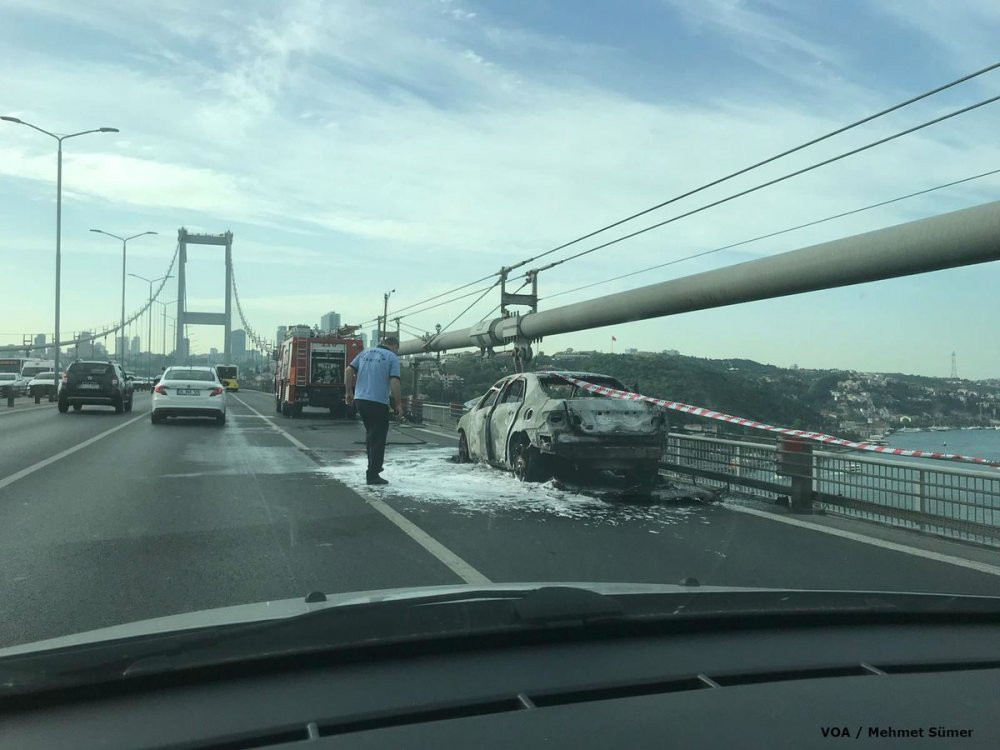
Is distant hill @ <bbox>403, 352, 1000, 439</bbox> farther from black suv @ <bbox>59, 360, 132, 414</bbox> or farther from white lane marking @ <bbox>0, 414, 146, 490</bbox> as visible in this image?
black suv @ <bbox>59, 360, 132, 414</bbox>

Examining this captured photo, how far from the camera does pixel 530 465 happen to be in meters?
10.9

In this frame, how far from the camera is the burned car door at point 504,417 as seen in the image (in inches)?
455

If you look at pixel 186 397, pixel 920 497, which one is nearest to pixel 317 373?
pixel 186 397

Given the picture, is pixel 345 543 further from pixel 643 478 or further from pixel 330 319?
pixel 330 319

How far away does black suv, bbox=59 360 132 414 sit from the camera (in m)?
27.7

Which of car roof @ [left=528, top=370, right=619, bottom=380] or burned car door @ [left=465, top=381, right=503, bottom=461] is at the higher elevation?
car roof @ [left=528, top=370, right=619, bottom=380]

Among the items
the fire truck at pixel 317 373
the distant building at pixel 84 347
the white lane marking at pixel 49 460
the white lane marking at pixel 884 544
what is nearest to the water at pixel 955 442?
the white lane marking at pixel 884 544

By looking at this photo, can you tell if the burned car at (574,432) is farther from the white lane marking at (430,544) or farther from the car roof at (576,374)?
the white lane marking at (430,544)

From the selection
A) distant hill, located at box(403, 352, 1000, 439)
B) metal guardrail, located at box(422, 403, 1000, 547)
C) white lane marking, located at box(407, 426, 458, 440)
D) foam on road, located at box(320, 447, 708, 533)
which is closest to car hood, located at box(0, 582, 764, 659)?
distant hill, located at box(403, 352, 1000, 439)

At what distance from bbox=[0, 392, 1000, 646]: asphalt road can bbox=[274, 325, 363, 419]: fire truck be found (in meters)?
18.3

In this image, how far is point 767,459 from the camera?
9938 mm

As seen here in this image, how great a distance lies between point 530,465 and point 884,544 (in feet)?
14.3

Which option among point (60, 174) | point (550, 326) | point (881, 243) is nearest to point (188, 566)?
point (881, 243)

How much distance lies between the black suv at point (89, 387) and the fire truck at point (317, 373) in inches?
216
